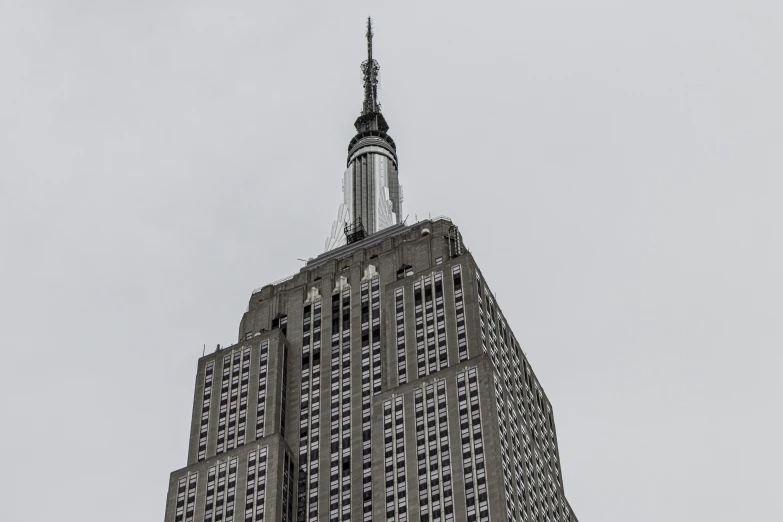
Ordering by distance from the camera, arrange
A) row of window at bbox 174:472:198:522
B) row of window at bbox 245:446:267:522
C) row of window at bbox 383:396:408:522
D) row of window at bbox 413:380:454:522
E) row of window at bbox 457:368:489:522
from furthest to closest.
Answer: row of window at bbox 174:472:198:522 < row of window at bbox 245:446:267:522 < row of window at bbox 383:396:408:522 < row of window at bbox 413:380:454:522 < row of window at bbox 457:368:489:522

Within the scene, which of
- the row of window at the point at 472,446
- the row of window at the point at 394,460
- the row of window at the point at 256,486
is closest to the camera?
the row of window at the point at 472,446

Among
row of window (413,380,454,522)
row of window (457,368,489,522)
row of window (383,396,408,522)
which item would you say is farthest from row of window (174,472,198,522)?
row of window (457,368,489,522)

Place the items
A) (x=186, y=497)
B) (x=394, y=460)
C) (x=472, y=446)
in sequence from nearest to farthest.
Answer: (x=472, y=446)
(x=394, y=460)
(x=186, y=497)

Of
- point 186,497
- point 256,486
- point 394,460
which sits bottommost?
point 394,460

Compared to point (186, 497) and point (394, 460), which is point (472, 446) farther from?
point (186, 497)

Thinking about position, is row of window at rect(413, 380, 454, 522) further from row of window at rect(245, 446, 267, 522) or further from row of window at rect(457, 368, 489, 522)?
row of window at rect(245, 446, 267, 522)

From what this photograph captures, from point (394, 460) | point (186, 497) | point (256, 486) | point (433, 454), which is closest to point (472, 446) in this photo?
point (433, 454)

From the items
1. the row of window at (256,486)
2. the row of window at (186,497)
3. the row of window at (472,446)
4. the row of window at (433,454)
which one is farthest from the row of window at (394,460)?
the row of window at (186,497)

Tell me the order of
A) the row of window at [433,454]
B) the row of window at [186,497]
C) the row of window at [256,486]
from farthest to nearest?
the row of window at [186,497] → the row of window at [256,486] → the row of window at [433,454]

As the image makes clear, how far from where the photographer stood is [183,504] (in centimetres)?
19650

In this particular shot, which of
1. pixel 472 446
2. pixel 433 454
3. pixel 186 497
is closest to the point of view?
pixel 472 446

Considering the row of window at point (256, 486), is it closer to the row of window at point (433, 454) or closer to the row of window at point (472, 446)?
the row of window at point (433, 454)

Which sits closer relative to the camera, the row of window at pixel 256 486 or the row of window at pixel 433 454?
the row of window at pixel 433 454

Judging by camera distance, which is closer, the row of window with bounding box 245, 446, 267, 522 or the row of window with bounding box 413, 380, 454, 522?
the row of window with bounding box 413, 380, 454, 522
